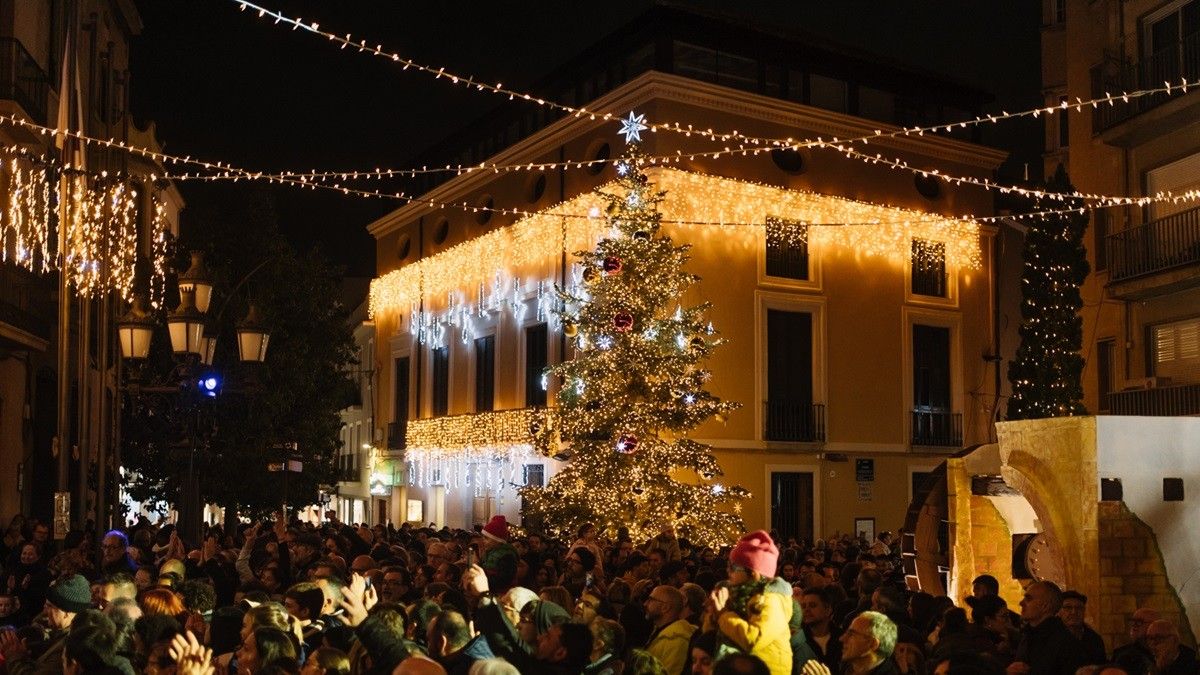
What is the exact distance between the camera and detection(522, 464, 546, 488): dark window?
30281mm

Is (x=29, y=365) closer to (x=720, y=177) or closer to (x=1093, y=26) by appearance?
(x=720, y=177)

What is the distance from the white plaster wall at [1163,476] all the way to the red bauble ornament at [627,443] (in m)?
10.6

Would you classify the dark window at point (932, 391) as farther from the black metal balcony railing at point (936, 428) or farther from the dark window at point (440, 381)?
the dark window at point (440, 381)

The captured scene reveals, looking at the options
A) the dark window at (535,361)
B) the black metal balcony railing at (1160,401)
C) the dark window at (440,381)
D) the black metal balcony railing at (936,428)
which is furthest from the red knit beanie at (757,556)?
the dark window at (440,381)

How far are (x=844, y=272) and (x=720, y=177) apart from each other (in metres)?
4.33

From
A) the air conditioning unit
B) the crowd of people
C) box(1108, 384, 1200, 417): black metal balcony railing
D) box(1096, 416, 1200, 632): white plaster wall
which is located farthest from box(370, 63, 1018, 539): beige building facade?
the crowd of people

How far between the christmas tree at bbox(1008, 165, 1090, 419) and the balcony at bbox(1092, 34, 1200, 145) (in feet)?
5.14

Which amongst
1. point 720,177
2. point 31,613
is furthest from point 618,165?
point 31,613

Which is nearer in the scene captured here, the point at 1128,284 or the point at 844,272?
the point at 1128,284

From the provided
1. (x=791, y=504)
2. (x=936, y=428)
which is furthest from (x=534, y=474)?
(x=936, y=428)

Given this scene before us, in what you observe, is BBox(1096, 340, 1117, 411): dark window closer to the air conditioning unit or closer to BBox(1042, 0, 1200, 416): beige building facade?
BBox(1042, 0, 1200, 416): beige building facade

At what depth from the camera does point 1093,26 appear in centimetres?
2697

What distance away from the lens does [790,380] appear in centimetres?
2903

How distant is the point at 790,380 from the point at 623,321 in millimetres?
8734
